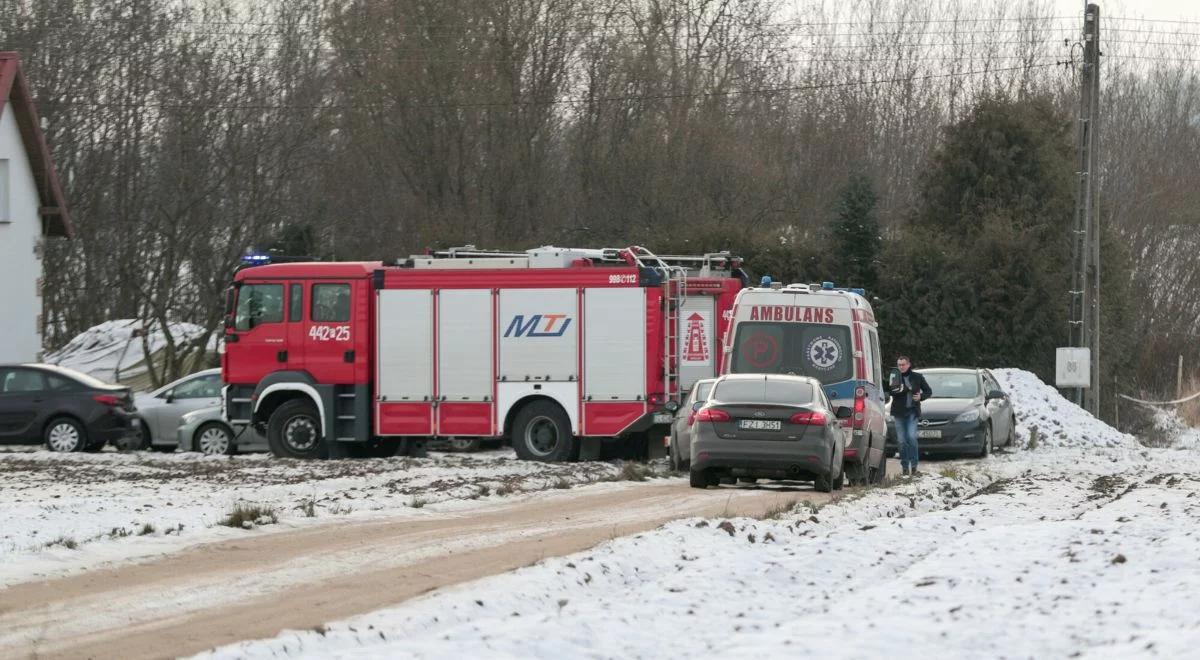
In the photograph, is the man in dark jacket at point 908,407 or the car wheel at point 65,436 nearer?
the man in dark jacket at point 908,407

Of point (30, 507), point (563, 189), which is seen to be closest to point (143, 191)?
point (563, 189)

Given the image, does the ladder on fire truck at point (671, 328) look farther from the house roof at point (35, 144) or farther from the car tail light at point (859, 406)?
the house roof at point (35, 144)

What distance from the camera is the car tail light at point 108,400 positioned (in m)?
30.3

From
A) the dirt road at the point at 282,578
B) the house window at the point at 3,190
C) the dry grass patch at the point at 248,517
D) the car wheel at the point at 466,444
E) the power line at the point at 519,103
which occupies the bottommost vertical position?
the car wheel at the point at 466,444

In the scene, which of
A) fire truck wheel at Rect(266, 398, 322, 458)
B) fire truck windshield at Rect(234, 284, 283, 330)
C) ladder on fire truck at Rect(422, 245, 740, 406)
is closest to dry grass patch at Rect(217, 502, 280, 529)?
ladder on fire truck at Rect(422, 245, 740, 406)

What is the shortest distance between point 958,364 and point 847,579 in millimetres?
34139

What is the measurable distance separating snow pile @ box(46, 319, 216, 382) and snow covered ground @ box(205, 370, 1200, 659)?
32226 millimetres

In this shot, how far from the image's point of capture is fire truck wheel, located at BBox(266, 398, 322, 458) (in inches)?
1097

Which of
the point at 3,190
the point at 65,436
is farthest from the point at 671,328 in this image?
the point at 3,190

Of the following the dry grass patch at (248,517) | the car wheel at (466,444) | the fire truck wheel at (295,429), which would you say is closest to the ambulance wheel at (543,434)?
the car wheel at (466,444)

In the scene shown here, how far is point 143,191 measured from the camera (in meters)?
48.6

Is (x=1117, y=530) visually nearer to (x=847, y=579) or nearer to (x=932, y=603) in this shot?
(x=847, y=579)

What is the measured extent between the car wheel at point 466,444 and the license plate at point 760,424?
9.69 metres

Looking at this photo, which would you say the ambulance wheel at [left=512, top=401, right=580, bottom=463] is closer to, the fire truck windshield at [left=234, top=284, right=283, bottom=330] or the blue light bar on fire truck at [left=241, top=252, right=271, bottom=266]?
the fire truck windshield at [left=234, top=284, right=283, bottom=330]
